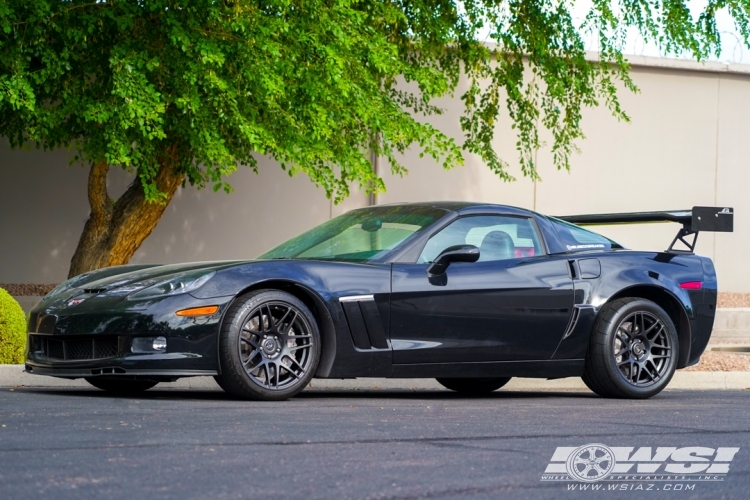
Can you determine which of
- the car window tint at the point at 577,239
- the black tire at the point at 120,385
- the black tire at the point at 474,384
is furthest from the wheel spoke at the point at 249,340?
the car window tint at the point at 577,239

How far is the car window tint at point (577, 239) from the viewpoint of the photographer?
8180 millimetres

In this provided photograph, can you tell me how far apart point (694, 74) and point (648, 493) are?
54.3ft

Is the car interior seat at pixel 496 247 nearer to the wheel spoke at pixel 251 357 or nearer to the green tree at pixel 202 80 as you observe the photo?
the wheel spoke at pixel 251 357

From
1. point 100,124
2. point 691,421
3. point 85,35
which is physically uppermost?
point 85,35

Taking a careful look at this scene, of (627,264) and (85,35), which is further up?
(85,35)

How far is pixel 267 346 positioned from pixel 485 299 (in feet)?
5.16

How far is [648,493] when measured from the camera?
4.13 m

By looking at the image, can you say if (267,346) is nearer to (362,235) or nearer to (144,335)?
(144,335)

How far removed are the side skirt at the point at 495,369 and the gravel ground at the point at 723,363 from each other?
344 cm

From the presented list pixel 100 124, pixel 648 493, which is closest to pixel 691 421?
pixel 648 493

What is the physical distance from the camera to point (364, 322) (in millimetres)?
7066

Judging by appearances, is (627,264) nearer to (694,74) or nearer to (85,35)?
(85,35)

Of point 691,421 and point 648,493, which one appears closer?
point 648,493

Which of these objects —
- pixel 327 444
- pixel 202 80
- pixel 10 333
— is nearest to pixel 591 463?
pixel 327 444
